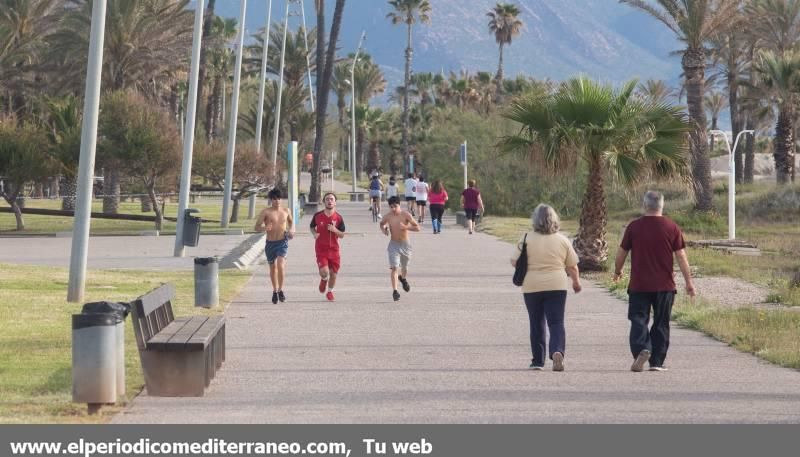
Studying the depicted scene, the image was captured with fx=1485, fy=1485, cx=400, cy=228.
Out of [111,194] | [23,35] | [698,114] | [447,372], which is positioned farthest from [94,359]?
[23,35]

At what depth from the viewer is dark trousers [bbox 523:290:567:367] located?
43.1ft

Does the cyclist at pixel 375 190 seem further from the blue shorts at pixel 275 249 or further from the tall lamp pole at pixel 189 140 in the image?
the blue shorts at pixel 275 249

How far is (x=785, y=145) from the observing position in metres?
62.1

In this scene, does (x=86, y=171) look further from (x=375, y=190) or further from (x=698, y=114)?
(x=698, y=114)

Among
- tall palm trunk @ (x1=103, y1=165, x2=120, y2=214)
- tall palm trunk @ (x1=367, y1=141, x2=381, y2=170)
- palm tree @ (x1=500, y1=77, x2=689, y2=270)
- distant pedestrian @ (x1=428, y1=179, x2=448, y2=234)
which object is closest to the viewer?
palm tree @ (x1=500, y1=77, x2=689, y2=270)

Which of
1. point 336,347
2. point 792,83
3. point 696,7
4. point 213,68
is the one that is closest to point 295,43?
point 213,68

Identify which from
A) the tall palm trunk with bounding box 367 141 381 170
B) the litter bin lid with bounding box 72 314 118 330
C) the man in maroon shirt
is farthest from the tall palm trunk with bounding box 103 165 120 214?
the tall palm trunk with bounding box 367 141 381 170

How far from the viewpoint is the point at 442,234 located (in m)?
42.2

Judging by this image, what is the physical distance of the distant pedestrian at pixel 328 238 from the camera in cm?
2044

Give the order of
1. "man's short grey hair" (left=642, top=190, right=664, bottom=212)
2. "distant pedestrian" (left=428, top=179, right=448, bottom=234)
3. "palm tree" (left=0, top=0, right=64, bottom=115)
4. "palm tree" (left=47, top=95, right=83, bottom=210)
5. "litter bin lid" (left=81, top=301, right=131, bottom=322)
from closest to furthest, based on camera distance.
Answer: "litter bin lid" (left=81, top=301, right=131, bottom=322) → "man's short grey hair" (left=642, top=190, right=664, bottom=212) → "distant pedestrian" (left=428, top=179, right=448, bottom=234) → "palm tree" (left=47, top=95, right=83, bottom=210) → "palm tree" (left=0, top=0, right=64, bottom=115)

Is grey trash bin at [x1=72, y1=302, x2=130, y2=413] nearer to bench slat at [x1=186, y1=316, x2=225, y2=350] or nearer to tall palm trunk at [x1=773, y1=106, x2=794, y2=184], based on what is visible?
bench slat at [x1=186, y1=316, x2=225, y2=350]

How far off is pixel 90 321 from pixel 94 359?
0.27 m

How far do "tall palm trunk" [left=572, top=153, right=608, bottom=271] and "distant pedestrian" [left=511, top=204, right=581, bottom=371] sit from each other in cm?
1327

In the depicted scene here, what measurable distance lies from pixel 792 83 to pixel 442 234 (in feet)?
84.0
